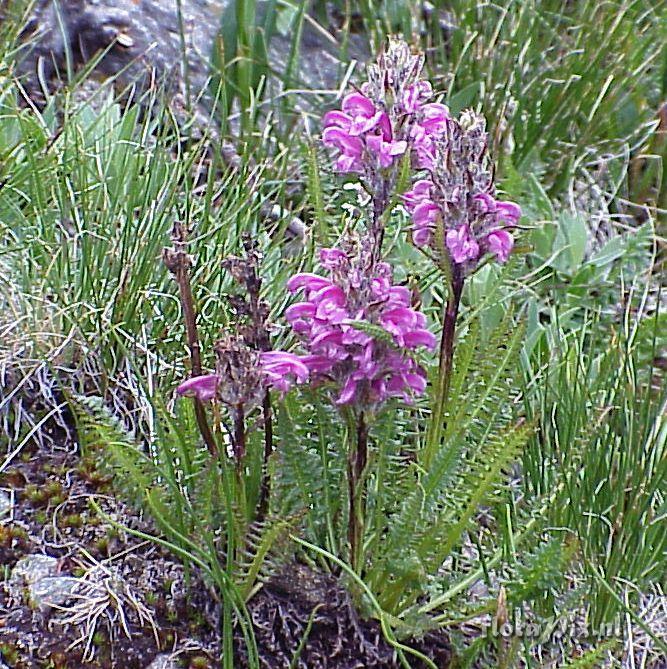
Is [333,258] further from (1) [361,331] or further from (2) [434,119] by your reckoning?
(2) [434,119]

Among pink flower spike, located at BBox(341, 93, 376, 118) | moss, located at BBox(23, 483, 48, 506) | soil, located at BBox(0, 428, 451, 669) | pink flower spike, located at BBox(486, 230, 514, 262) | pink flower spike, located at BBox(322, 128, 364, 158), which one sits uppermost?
pink flower spike, located at BBox(341, 93, 376, 118)

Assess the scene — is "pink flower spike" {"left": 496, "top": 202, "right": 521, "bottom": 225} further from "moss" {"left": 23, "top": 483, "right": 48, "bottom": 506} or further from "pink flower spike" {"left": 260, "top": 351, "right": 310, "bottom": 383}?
"moss" {"left": 23, "top": 483, "right": 48, "bottom": 506}

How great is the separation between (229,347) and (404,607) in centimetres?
47

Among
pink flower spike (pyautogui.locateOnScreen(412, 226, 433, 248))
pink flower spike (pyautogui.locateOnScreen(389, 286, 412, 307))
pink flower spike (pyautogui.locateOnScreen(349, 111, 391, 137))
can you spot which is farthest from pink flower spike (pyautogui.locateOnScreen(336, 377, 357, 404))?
pink flower spike (pyautogui.locateOnScreen(349, 111, 391, 137))

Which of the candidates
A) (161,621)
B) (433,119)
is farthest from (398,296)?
(161,621)

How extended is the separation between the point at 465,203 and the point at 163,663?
29.1 inches

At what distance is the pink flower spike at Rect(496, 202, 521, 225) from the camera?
1.27 m

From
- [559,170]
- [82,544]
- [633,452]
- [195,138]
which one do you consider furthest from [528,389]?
[195,138]

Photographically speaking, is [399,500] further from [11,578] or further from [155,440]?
[11,578]

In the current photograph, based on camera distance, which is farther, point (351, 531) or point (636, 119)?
point (636, 119)

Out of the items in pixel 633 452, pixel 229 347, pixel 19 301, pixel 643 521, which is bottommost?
pixel 643 521

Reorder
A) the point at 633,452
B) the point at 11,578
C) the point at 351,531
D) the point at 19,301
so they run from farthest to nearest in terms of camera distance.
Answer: the point at 19,301, the point at 633,452, the point at 11,578, the point at 351,531

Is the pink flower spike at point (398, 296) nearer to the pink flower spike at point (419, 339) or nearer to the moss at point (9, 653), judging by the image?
the pink flower spike at point (419, 339)

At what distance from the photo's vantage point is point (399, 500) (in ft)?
4.70
